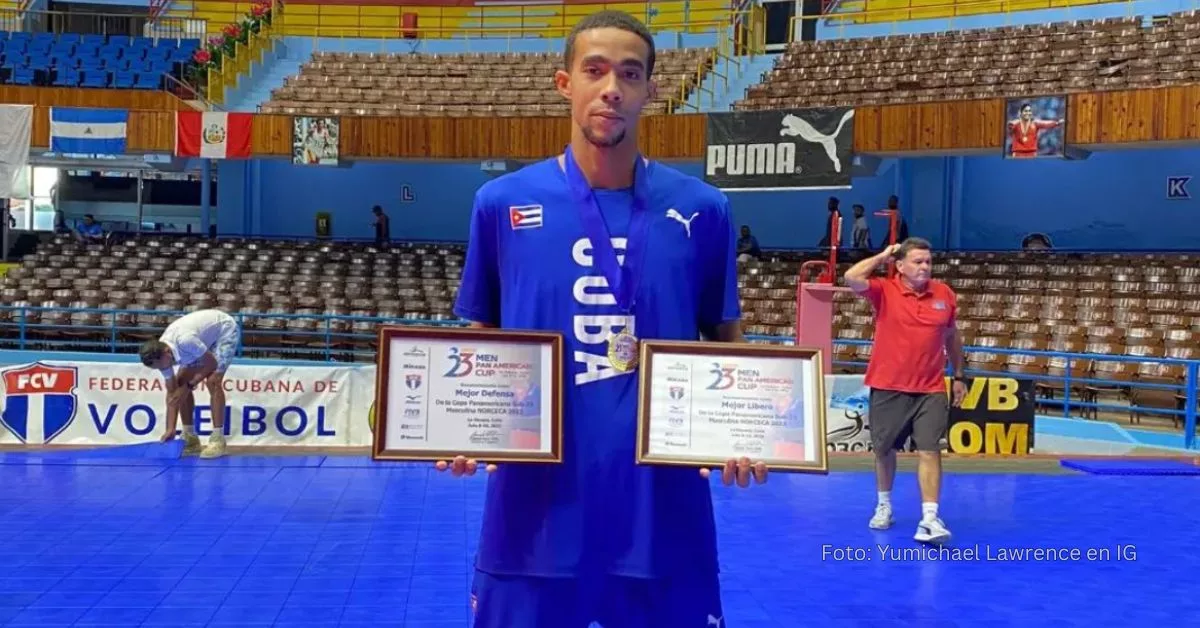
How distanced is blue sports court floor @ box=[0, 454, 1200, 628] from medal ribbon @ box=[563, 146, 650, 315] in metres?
2.87

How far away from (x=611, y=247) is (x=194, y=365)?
763 centimetres

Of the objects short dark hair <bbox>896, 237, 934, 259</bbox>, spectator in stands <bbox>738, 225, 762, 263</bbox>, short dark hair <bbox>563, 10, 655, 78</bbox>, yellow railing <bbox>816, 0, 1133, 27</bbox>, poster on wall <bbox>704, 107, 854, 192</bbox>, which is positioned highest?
yellow railing <bbox>816, 0, 1133, 27</bbox>

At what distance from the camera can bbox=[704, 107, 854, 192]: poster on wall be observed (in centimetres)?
1708

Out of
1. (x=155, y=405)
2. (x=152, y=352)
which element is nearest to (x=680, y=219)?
(x=152, y=352)

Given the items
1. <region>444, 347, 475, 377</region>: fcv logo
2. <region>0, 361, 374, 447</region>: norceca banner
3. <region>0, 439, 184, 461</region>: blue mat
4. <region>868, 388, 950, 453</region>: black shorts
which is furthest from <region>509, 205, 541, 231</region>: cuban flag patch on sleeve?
<region>0, 361, 374, 447</region>: norceca banner

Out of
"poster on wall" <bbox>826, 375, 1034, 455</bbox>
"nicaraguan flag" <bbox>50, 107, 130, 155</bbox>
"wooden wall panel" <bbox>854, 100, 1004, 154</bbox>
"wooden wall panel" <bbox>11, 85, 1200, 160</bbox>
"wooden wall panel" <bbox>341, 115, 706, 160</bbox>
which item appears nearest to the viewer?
"poster on wall" <bbox>826, 375, 1034, 455</bbox>

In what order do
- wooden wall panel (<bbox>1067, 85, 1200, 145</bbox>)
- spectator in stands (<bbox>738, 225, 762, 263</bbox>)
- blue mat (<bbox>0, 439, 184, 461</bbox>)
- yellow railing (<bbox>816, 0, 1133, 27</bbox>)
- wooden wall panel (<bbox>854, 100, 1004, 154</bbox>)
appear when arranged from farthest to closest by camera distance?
yellow railing (<bbox>816, 0, 1133, 27</bbox>) < spectator in stands (<bbox>738, 225, 762, 263</bbox>) < wooden wall panel (<bbox>854, 100, 1004, 154</bbox>) < wooden wall panel (<bbox>1067, 85, 1200, 145</bbox>) < blue mat (<bbox>0, 439, 184, 461</bbox>)

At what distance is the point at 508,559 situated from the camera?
218 centimetres

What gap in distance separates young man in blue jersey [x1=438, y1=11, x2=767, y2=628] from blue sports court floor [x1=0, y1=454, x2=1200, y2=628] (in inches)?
102

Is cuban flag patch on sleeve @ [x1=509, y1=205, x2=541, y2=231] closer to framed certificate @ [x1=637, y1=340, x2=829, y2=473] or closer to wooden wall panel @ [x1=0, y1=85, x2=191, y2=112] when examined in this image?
framed certificate @ [x1=637, y1=340, x2=829, y2=473]

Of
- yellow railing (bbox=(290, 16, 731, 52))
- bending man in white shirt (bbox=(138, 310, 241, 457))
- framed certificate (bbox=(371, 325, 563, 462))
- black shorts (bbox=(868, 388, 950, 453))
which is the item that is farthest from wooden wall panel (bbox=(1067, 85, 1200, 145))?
framed certificate (bbox=(371, 325, 563, 462))

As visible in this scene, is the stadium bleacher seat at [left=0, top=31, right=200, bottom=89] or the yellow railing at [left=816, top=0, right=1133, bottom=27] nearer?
the yellow railing at [left=816, top=0, right=1133, bottom=27]

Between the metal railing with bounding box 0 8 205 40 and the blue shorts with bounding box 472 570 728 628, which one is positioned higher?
the metal railing with bounding box 0 8 205 40

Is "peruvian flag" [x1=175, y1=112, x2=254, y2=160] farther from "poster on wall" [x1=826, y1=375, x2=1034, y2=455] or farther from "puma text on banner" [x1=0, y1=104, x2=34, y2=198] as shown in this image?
"poster on wall" [x1=826, y1=375, x2=1034, y2=455]
